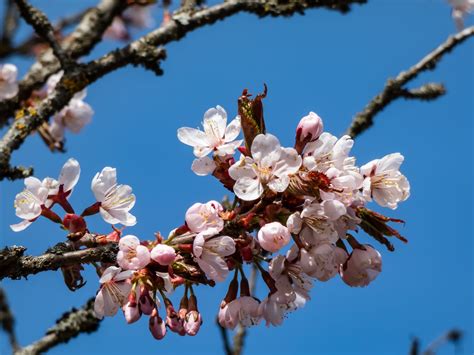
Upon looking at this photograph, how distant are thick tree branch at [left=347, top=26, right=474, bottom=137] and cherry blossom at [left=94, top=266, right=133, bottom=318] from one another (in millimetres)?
1943

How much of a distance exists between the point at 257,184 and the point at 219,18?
221 cm

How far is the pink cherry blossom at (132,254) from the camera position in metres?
2.10

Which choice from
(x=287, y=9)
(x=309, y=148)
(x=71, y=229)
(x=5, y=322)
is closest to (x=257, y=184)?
(x=309, y=148)

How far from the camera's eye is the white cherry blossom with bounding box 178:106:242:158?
8.03ft

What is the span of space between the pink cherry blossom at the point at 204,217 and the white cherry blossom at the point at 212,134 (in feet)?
0.92

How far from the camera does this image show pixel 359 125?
376cm

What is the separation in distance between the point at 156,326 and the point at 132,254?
0.26 metres

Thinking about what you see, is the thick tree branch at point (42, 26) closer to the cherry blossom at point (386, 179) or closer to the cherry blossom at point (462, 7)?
the cherry blossom at point (386, 179)

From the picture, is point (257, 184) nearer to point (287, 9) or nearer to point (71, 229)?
point (71, 229)

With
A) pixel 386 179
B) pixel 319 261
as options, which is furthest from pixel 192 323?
pixel 386 179

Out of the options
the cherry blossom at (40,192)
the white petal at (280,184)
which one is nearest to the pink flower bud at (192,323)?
the white petal at (280,184)

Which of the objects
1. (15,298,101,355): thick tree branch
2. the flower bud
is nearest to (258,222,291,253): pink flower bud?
the flower bud

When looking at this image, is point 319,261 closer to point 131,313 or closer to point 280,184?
point 280,184

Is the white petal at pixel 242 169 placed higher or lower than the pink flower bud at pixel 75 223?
higher
